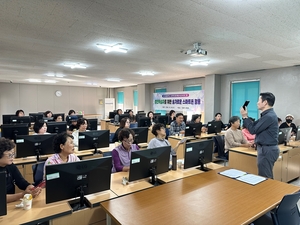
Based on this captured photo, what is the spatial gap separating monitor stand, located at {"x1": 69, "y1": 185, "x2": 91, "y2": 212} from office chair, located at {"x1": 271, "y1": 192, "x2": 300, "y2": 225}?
4.86 feet

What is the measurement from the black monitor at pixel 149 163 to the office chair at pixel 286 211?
1025mm

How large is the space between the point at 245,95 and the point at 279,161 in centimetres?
393

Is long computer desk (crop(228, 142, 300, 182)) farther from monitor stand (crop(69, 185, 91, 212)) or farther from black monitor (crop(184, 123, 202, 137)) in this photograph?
monitor stand (crop(69, 185, 91, 212))

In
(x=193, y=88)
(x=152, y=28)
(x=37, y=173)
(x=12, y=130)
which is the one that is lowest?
(x=37, y=173)

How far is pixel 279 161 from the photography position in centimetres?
354

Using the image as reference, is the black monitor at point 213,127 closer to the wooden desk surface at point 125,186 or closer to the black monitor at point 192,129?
the black monitor at point 192,129

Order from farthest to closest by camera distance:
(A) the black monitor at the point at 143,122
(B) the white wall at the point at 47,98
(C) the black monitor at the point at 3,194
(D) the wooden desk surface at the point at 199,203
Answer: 1. (B) the white wall at the point at 47,98
2. (A) the black monitor at the point at 143,122
3. (D) the wooden desk surface at the point at 199,203
4. (C) the black monitor at the point at 3,194

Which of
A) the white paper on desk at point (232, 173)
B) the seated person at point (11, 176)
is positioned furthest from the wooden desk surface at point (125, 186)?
the white paper on desk at point (232, 173)

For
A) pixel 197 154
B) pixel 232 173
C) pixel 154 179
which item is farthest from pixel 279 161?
pixel 154 179

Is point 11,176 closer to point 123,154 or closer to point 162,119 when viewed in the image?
point 123,154

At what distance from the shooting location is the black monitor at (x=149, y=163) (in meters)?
1.90

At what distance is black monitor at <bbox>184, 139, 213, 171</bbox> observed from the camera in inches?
88.2

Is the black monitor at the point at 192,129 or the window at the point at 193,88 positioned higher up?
the window at the point at 193,88

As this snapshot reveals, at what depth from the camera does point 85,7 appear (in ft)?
7.54
